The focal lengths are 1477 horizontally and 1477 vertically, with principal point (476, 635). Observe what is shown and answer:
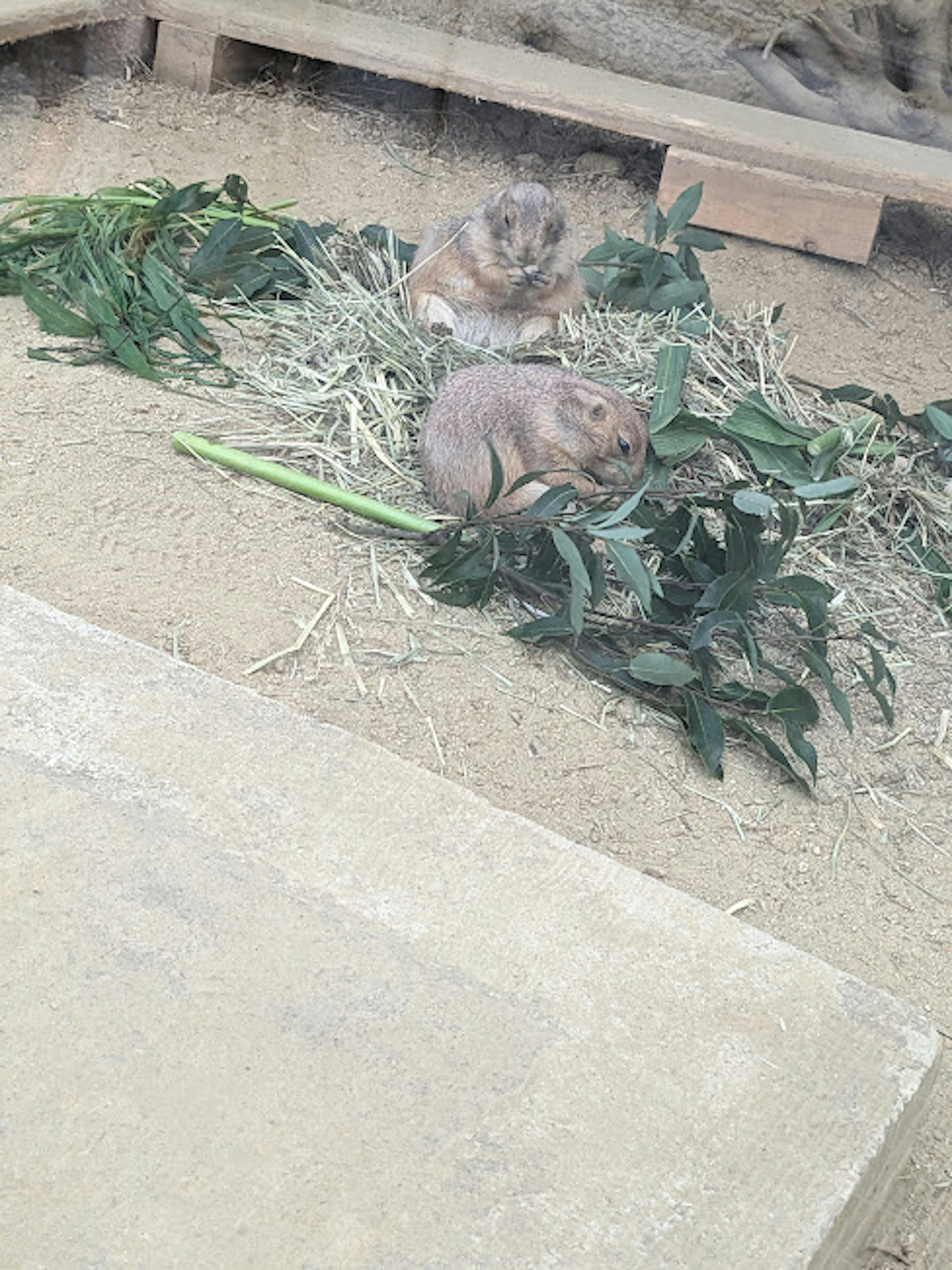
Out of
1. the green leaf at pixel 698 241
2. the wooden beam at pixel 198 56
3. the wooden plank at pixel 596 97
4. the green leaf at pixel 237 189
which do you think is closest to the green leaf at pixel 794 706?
the green leaf at pixel 698 241

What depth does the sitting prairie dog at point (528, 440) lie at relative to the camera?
3.74 metres

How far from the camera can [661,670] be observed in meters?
3.08

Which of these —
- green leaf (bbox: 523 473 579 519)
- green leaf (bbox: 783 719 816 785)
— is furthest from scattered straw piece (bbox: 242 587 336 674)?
green leaf (bbox: 783 719 816 785)

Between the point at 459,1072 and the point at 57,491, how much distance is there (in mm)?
2147

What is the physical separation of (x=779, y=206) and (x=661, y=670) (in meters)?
3.32

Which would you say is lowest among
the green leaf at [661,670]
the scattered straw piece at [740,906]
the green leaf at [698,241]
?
the scattered straw piece at [740,906]

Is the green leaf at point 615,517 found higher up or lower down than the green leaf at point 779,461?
higher up

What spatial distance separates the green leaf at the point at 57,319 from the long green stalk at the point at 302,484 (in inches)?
25.8

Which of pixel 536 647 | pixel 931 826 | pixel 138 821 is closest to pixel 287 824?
pixel 138 821

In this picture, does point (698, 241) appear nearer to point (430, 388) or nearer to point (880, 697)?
point (430, 388)

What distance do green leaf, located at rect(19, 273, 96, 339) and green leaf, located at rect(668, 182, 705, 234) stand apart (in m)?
1.95

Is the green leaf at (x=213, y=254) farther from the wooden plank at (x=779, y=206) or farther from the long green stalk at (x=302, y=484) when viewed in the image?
the wooden plank at (x=779, y=206)

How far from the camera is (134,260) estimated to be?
15.2ft

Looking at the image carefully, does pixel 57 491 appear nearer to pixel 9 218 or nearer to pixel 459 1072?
pixel 9 218
